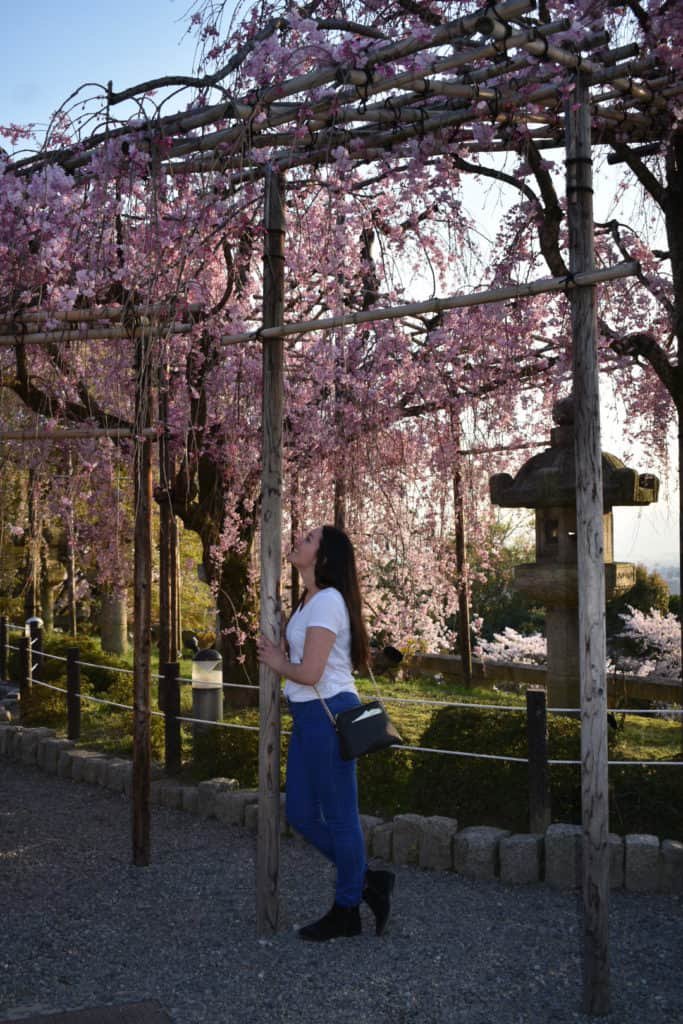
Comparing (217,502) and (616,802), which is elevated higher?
(217,502)

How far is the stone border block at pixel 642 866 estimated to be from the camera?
16.8ft

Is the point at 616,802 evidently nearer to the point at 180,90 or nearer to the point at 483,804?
the point at 483,804

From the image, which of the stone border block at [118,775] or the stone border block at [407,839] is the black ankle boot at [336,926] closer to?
the stone border block at [407,839]

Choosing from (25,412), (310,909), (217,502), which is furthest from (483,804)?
(25,412)

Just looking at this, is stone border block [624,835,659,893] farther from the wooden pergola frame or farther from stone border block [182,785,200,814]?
stone border block [182,785,200,814]

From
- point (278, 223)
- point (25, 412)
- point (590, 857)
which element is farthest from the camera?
point (25, 412)

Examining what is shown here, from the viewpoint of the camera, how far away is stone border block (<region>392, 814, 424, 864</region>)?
561 cm

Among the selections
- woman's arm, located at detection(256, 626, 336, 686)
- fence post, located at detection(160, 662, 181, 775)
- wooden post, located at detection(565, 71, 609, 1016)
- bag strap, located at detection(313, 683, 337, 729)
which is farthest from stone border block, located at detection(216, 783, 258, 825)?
wooden post, located at detection(565, 71, 609, 1016)

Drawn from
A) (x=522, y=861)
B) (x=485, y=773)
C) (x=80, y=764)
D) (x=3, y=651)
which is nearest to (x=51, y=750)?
(x=80, y=764)

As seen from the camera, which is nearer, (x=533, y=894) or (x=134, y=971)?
(x=134, y=971)

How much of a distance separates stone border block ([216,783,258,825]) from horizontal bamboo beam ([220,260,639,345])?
10.2 feet

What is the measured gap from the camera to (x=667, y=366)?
23.6 feet

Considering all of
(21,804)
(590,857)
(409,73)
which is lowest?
(21,804)

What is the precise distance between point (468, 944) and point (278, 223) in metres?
3.30
